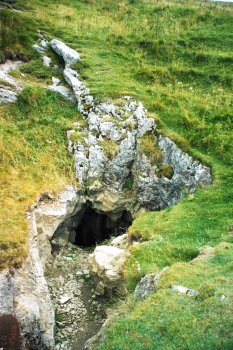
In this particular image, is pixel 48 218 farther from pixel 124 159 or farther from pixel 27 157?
pixel 124 159

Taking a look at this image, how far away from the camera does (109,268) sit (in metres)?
18.2

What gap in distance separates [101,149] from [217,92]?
1044 cm

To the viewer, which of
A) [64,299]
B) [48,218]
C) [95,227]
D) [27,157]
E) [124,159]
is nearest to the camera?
[64,299]

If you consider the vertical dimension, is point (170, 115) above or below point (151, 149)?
above

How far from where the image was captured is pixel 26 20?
35.7m

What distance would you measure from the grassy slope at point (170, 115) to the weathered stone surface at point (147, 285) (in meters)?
0.54

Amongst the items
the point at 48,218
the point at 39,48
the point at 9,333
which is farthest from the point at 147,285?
the point at 39,48

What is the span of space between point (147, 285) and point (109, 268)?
2.98 metres

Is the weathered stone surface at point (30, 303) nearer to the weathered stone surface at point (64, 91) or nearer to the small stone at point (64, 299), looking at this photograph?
the small stone at point (64, 299)

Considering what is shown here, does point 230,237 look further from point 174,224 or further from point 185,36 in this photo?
point 185,36

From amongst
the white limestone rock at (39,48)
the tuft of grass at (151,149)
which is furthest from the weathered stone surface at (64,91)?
the tuft of grass at (151,149)

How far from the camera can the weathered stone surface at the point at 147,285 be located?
15102 mm

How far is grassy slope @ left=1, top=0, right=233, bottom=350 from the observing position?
494 inches

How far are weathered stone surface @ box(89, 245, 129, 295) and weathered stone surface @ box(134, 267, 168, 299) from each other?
1.70 m
